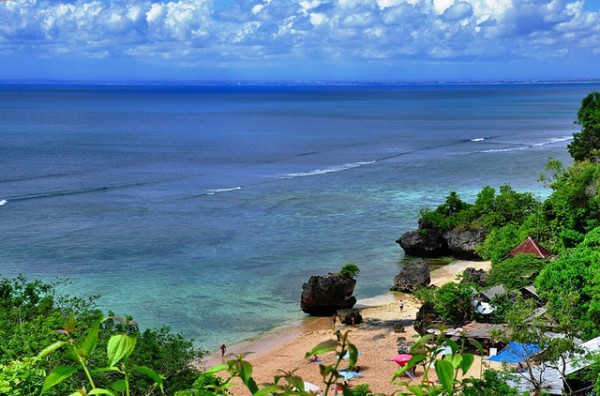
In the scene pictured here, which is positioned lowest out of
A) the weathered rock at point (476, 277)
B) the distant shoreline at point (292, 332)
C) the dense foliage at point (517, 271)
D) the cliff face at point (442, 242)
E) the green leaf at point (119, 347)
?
the distant shoreline at point (292, 332)

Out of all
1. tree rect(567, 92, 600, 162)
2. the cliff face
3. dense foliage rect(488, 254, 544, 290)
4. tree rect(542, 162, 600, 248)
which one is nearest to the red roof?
tree rect(542, 162, 600, 248)

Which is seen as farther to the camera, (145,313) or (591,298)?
(145,313)

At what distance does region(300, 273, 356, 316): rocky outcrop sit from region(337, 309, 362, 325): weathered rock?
1.34 m

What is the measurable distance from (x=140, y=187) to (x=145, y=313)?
1416 inches

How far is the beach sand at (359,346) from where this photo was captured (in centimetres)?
2995

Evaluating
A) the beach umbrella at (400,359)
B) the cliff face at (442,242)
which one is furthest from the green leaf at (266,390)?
the cliff face at (442,242)

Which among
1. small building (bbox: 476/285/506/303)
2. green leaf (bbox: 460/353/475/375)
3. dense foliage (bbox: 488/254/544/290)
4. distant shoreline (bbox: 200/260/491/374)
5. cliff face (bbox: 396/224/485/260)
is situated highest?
green leaf (bbox: 460/353/475/375)

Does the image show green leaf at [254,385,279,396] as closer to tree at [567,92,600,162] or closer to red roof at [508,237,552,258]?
red roof at [508,237,552,258]

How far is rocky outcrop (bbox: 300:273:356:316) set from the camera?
39.1m

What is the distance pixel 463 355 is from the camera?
3.15 metres

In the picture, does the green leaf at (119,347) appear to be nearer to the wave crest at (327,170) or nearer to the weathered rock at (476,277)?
the weathered rock at (476,277)

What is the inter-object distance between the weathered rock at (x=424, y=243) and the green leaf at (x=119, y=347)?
158 ft

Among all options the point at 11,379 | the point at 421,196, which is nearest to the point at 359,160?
the point at 421,196

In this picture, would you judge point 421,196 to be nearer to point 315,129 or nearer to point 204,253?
point 204,253
